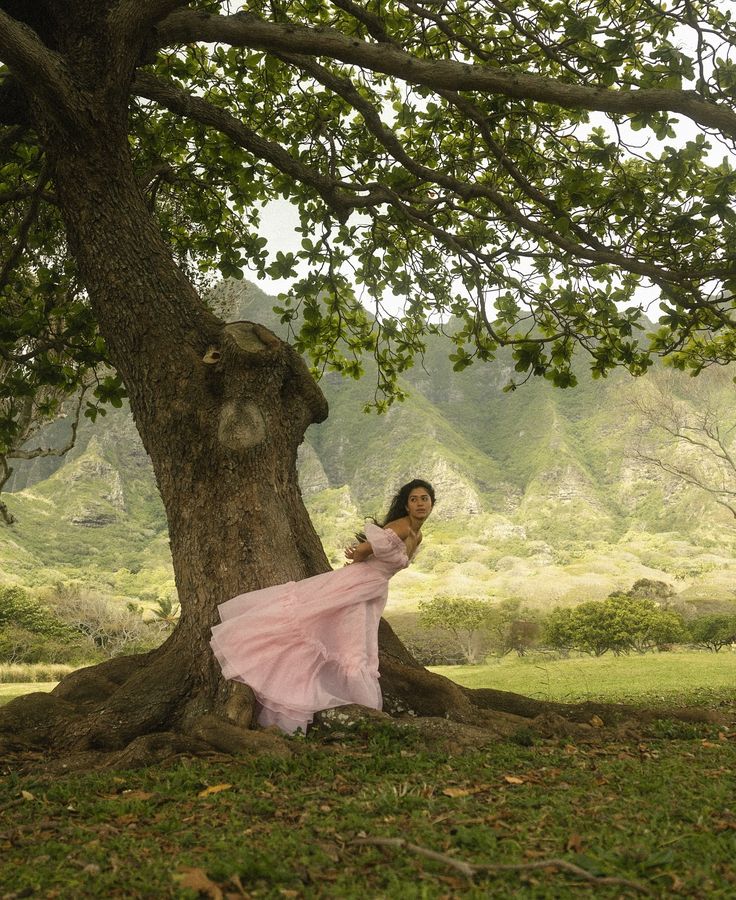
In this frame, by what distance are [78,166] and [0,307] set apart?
13.2 feet

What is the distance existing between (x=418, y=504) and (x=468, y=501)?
71796 millimetres

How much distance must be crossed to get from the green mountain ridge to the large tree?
36557mm

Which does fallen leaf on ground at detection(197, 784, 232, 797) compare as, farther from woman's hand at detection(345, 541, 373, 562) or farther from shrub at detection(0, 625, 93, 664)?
shrub at detection(0, 625, 93, 664)

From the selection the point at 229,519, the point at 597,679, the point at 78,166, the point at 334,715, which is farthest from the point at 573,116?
the point at 597,679

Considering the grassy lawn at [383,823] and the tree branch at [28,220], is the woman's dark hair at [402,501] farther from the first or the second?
the tree branch at [28,220]

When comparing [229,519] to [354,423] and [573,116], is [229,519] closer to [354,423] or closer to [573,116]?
[573,116]

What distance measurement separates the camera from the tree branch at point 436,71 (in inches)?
217

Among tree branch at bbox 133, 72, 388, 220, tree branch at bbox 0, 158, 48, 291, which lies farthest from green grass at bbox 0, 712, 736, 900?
tree branch at bbox 133, 72, 388, 220

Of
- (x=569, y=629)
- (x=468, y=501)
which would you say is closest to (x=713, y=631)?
(x=569, y=629)

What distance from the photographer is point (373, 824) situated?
3.60 metres

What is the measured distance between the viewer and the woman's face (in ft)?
22.5

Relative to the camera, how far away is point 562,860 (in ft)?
9.90

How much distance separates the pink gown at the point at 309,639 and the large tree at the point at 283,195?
0.70 ft

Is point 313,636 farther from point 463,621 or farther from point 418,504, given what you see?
point 463,621
